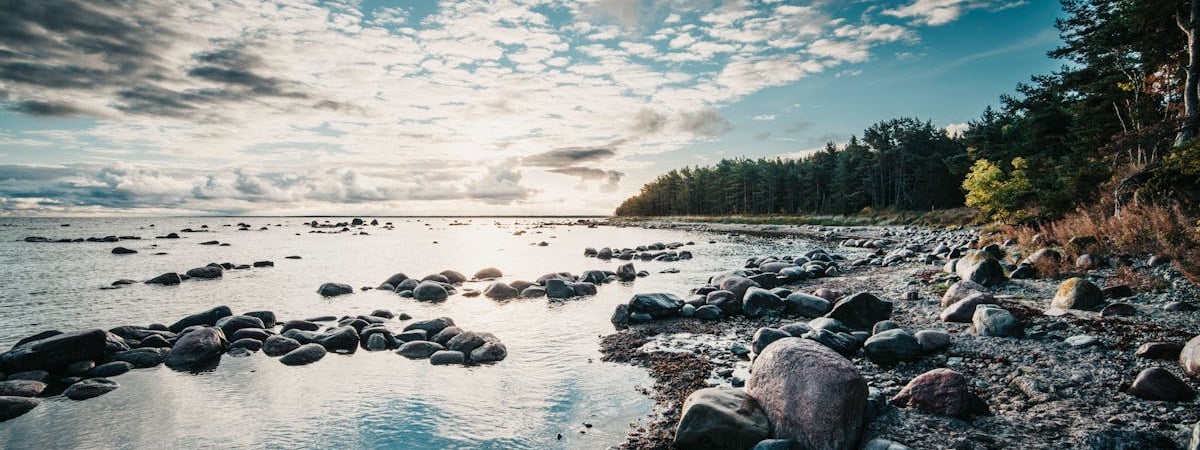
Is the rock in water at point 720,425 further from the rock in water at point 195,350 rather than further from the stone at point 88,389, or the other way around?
the rock in water at point 195,350

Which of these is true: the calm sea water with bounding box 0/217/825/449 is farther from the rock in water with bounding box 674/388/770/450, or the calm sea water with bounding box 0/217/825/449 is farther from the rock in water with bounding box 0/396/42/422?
the rock in water with bounding box 674/388/770/450

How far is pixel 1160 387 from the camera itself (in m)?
5.58

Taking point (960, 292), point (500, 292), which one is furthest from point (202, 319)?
point (960, 292)

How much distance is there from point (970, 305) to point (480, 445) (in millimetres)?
9997

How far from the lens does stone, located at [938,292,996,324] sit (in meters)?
10.0

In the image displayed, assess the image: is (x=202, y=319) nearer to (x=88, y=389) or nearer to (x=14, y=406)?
(x=88, y=389)

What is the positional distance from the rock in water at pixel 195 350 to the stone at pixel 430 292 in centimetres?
722

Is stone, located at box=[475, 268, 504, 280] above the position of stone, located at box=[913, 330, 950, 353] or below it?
below

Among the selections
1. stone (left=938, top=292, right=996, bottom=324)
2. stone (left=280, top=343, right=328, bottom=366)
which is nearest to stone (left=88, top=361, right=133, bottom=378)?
stone (left=280, top=343, right=328, bottom=366)

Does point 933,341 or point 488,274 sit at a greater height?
point 933,341

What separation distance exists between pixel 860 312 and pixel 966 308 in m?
1.98

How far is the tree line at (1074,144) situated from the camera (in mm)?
16750

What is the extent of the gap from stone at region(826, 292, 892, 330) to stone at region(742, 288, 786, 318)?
75.4 inches

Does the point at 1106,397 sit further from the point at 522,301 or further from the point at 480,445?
the point at 522,301
